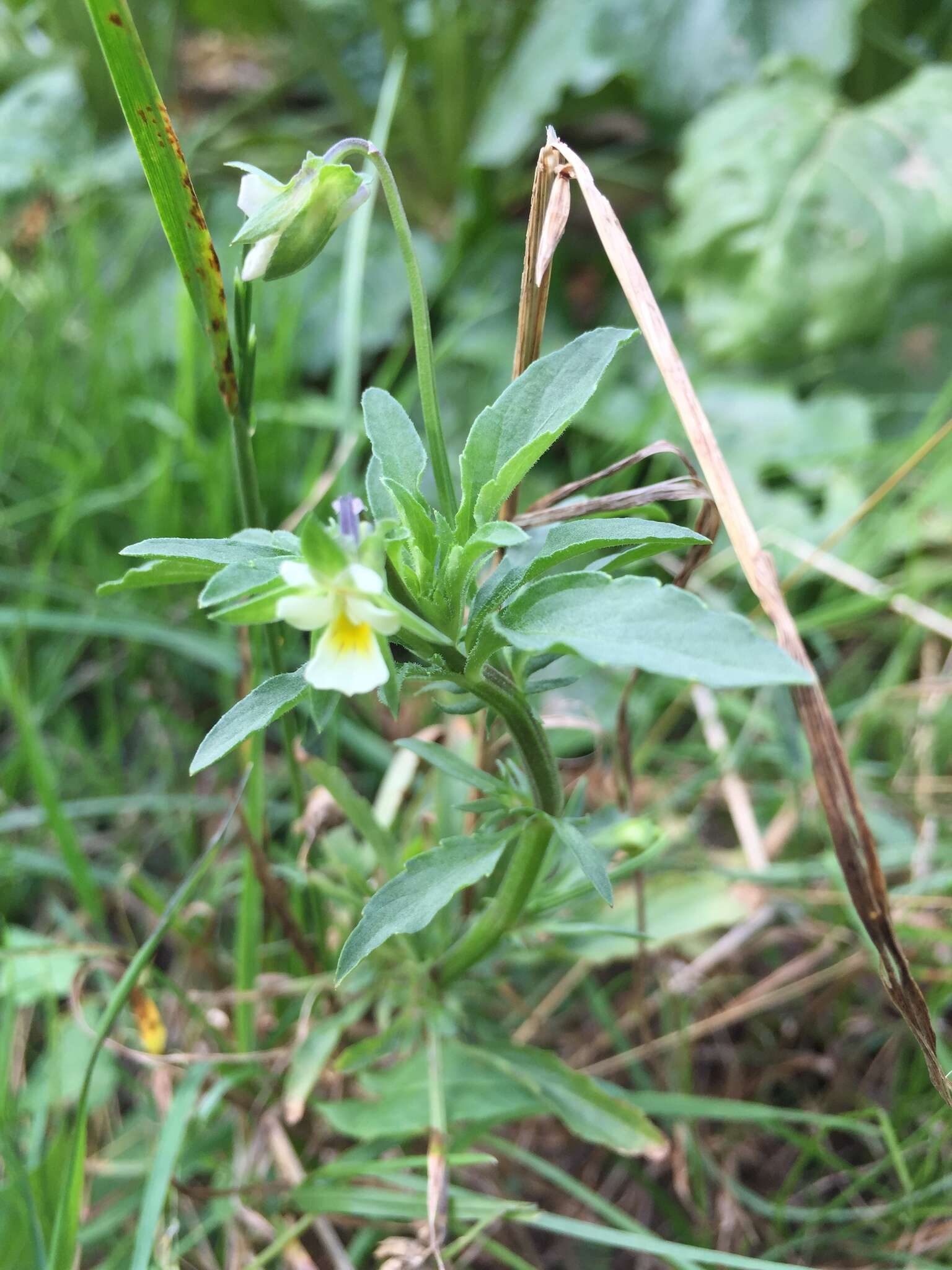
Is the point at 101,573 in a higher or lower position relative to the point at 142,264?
lower

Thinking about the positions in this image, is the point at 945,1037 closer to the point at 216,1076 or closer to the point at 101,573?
the point at 216,1076

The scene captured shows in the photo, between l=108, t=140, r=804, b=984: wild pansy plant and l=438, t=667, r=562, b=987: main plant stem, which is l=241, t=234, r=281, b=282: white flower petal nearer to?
l=108, t=140, r=804, b=984: wild pansy plant

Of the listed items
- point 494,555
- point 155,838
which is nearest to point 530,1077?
point 494,555

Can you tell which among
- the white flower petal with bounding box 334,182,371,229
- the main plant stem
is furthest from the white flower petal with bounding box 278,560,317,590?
the white flower petal with bounding box 334,182,371,229

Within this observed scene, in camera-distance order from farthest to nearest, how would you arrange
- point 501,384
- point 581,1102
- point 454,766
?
1. point 501,384
2. point 581,1102
3. point 454,766

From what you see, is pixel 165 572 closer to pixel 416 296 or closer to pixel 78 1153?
pixel 416 296

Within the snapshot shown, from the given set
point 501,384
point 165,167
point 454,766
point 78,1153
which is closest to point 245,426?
point 165,167

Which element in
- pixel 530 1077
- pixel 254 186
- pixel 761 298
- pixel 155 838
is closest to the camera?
pixel 254 186
